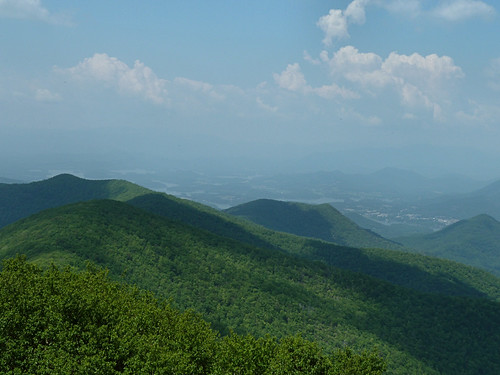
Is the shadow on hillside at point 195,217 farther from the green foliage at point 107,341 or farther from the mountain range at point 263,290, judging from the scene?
the green foliage at point 107,341

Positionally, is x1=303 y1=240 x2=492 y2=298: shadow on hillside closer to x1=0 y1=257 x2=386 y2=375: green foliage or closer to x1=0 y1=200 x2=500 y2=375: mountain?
x1=0 y1=200 x2=500 y2=375: mountain

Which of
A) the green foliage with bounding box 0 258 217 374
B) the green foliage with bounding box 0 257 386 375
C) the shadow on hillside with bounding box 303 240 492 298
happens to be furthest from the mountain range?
the shadow on hillside with bounding box 303 240 492 298

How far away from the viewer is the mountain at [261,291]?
91.8 m

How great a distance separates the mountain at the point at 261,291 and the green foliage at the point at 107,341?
48.5 meters

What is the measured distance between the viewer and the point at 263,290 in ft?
346

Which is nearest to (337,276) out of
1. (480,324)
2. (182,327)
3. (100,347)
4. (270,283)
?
(270,283)

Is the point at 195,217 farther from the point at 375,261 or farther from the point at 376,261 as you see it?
the point at 376,261

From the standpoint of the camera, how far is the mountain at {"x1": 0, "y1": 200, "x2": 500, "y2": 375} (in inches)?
3612

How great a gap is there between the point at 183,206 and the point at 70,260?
372ft

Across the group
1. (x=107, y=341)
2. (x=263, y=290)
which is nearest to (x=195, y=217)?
(x=263, y=290)

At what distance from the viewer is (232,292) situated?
9981cm

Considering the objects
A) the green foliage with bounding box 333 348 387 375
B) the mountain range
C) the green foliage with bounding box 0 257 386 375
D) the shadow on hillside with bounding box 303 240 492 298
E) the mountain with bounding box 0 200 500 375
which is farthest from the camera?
the shadow on hillside with bounding box 303 240 492 298

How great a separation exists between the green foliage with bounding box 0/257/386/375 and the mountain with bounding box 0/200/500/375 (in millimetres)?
48502

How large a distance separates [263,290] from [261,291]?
130cm
